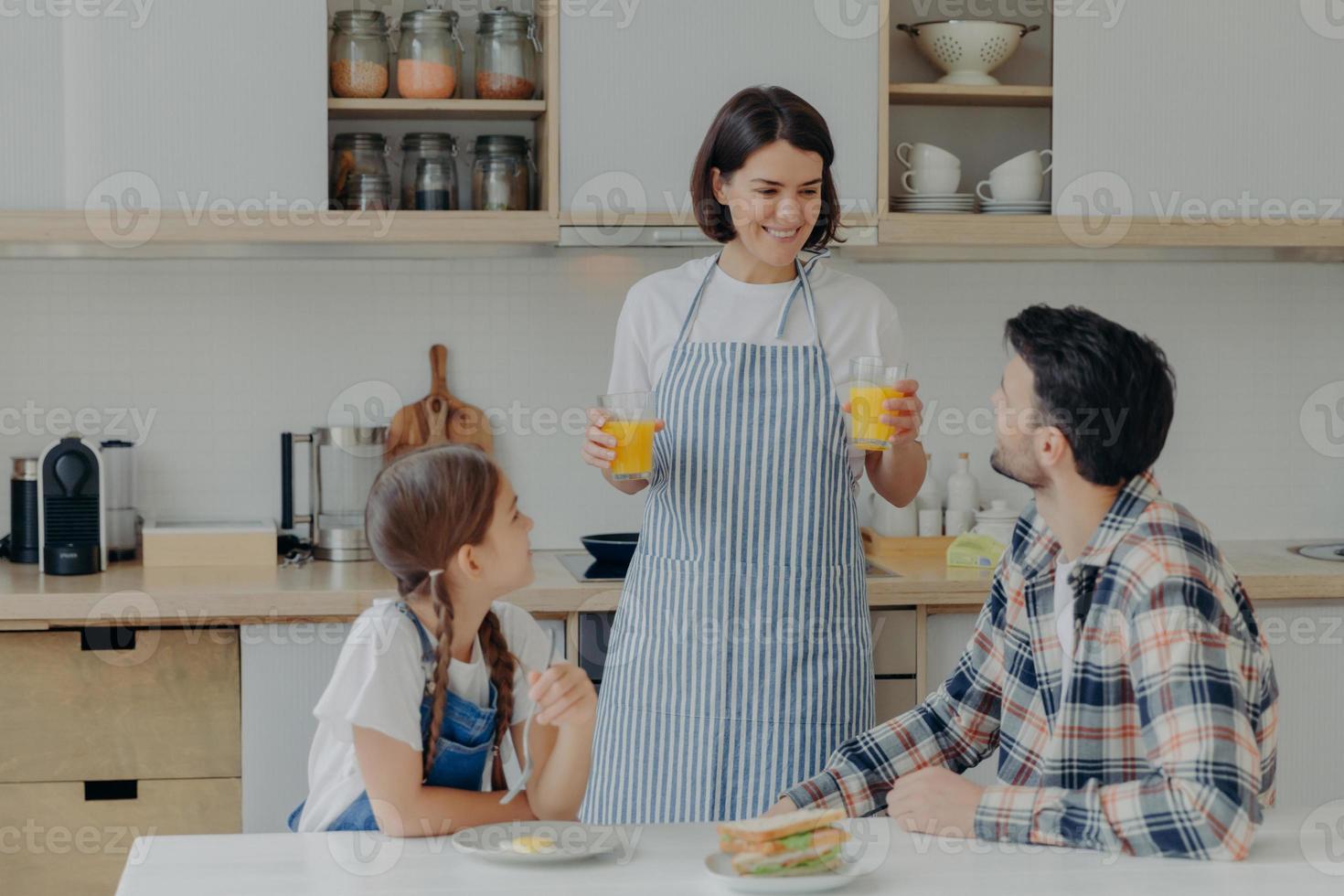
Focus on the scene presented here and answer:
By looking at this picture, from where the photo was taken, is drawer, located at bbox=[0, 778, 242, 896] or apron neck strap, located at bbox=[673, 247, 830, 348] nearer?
apron neck strap, located at bbox=[673, 247, 830, 348]

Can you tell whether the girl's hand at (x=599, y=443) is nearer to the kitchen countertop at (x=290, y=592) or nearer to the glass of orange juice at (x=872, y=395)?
the glass of orange juice at (x=872, y=395)

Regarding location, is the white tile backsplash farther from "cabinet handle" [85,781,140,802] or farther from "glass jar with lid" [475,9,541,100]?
"cabinet handle" [85,781,140,802]

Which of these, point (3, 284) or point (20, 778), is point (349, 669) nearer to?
point (20, 778)

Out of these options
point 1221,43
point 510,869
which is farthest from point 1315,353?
point 510,869

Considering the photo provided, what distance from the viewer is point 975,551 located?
2934 mm

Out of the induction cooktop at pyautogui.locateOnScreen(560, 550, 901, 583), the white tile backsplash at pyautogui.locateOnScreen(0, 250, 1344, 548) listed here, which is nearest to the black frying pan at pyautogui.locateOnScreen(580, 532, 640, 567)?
the induction cooktop at pyautogui.locateOnScreen(560, 550, 901, 583)

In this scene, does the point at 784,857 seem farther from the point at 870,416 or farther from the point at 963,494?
the point at 963,494

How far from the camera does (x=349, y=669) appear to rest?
166cm

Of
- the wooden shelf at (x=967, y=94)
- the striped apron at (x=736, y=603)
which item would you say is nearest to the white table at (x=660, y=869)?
the striped apron at (x=736, y=603)

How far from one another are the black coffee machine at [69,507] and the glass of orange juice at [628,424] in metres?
1.32

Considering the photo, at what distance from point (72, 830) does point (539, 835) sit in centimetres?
158

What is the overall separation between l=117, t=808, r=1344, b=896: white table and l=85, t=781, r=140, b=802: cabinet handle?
4.26 feet

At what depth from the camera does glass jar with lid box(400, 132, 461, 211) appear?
118 inches

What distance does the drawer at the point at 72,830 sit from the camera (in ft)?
8.83
